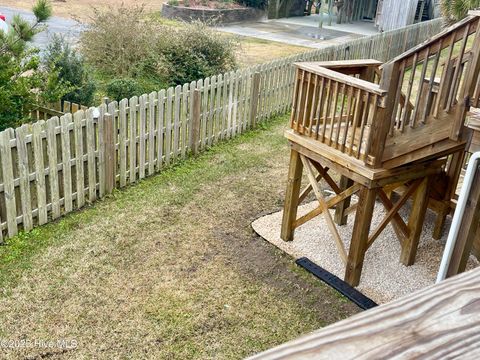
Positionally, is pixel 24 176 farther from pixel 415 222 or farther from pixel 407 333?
pixel 407 333

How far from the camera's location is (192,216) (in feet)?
21.5

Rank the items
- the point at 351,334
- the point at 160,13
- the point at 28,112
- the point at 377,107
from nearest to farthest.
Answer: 1. the point at 351,334
2. the point at 377,107
3. the point at 28,112
4. the point at 160,13

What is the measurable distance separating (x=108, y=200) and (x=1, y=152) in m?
1.71

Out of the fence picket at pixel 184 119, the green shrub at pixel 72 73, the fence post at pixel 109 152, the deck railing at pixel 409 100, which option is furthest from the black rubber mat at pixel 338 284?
the green shrub at pixel 72 73

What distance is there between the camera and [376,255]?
6.01 metres

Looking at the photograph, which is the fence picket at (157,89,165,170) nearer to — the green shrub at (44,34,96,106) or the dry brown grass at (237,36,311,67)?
the green shrub at (44,34,96,106)

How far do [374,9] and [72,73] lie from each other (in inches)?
1046

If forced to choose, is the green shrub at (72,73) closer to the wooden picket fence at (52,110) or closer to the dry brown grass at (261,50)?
the wooden picket fence at (52,110)

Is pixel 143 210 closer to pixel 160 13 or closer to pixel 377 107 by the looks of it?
pixel 377 107

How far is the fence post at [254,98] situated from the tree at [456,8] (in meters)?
10.7

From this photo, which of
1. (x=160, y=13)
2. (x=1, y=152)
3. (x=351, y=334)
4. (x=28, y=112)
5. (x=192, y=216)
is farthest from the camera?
(x=160, y=13)

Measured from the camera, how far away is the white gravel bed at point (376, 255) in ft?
17.8

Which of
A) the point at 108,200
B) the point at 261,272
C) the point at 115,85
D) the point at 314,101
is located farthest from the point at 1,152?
the point at 115,85

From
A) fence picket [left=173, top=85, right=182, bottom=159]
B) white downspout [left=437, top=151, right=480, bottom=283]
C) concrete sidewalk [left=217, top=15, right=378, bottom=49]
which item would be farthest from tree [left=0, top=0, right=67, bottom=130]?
concrete sidewalk [left=217, top=15, right=378, bottom=49]
